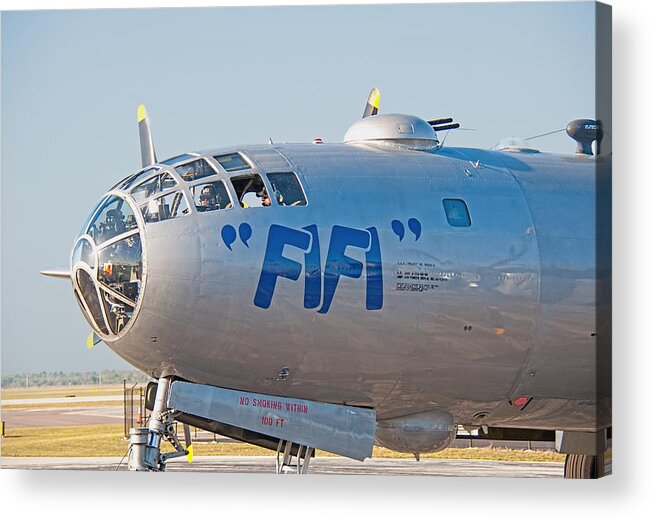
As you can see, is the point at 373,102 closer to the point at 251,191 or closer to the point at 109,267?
the point at 251,191

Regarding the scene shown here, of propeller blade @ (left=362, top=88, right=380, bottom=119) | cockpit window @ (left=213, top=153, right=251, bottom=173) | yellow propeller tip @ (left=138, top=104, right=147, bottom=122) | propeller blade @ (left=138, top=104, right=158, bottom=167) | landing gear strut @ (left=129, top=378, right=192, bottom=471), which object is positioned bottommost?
landing gear strut @ (left=129, top=378, right=192, bottom=471)

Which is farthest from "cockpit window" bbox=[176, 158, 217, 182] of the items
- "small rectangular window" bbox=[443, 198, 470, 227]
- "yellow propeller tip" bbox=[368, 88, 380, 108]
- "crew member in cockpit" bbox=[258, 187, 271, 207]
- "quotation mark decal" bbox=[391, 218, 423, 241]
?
"yellow propeller tip" bbox=[368, 88, 380, 108]

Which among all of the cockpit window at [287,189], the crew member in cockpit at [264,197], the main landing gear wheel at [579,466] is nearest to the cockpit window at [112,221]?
the crew member in cockpit at [264,197]

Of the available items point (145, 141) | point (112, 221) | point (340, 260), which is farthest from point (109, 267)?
point (145, 141)

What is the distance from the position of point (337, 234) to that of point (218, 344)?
4.01ft

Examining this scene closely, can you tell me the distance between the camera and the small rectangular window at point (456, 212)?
1025cm

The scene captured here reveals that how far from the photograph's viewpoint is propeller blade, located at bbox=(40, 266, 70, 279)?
1168 cm

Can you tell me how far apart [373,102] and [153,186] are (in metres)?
3.61

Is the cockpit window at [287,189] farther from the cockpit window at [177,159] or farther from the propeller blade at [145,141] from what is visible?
the propeller blade at [145,141]

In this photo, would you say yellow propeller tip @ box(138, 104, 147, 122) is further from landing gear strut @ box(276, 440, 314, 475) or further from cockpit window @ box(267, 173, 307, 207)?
landing gear strut @ box(276, 440, 314, 475)

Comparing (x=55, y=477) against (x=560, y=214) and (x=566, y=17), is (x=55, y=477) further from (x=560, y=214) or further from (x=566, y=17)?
(x=566, y=17)

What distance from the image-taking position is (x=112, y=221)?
32.3ft

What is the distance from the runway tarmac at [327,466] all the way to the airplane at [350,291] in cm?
99

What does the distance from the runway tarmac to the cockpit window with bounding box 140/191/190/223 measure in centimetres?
249
